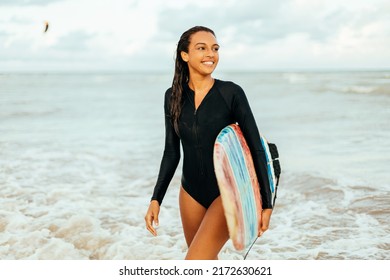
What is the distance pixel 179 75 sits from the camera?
2.72m

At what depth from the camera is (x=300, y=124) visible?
12.6m

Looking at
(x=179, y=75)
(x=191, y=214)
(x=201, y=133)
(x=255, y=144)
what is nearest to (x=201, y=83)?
(x=179, y=75)

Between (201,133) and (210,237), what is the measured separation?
533 mm

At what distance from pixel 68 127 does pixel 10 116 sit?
4058 millimetres

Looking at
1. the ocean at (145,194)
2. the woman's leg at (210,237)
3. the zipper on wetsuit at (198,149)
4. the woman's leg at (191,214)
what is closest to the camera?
the woman's leg at (210,237)

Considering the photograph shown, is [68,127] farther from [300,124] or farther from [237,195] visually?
[237,195]

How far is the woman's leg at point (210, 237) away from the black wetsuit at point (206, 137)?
0.64 feet

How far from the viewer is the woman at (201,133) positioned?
2.51 meters

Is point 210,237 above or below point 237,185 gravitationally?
below

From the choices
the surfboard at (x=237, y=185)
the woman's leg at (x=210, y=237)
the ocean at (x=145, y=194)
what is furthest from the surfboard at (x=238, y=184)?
the ocean at (x=145, y=194)

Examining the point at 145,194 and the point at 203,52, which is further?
the point at 145,194

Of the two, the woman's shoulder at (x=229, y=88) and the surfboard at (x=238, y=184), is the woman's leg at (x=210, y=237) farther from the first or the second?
the woman's shoulder at (x=229, y=88)

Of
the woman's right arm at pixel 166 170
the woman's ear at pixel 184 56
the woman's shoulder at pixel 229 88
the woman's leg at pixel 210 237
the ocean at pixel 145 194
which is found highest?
the woman's ear at pixel 184 56

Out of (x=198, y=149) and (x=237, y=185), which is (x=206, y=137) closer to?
(x=198, y=149)
